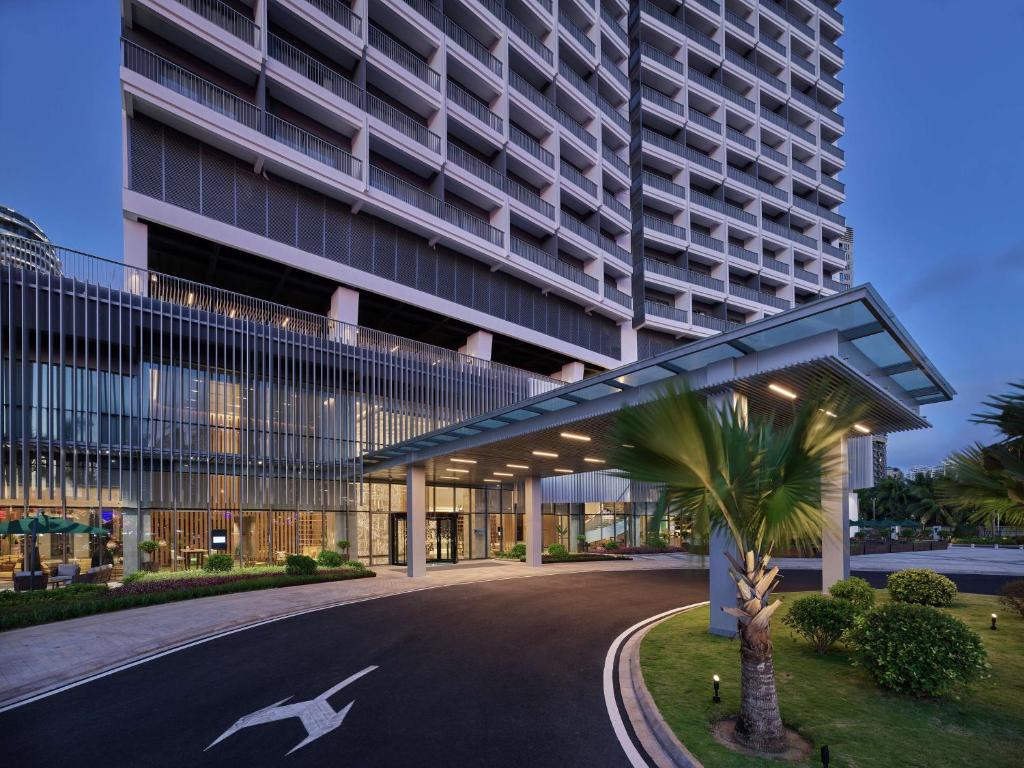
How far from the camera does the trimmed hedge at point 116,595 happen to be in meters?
14.4

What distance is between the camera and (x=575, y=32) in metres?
45.0

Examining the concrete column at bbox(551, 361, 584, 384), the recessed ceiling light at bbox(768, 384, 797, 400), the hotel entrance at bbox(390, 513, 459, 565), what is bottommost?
the hotel entrance at bbox(390, 513, 459, 565)

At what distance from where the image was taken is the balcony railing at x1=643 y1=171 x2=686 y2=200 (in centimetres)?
5072

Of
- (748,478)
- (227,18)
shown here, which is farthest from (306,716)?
(227,18)

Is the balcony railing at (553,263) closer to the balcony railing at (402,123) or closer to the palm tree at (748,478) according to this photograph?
the balcony railing at (402,123)

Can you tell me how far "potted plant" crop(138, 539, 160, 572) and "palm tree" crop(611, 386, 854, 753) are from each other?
71.6 ft

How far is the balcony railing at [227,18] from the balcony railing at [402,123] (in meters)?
6.36

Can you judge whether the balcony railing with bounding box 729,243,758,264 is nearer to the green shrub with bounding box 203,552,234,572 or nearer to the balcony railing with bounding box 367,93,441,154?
the balcony railing with bounding box 367,93,441,154

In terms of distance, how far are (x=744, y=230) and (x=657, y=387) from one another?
55.1m

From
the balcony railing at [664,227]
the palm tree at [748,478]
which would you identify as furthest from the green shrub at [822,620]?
the balcony railing at [664,227]

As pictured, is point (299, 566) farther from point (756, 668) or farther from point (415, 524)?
point (756, 668)

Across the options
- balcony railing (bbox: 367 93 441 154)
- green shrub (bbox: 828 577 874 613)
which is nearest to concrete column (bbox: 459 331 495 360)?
balcony railing (bbox: 367 93 441 154)

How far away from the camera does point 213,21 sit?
26.3 metres

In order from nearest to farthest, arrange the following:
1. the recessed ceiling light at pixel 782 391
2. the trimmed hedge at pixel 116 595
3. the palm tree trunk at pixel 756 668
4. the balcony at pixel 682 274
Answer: the palm tree trunk at pixel 756 668 → the recessed ceiling light at pixel 782 391 → the trimmed hedge at pixel 116 595 → the balcony at pixel 682 274
